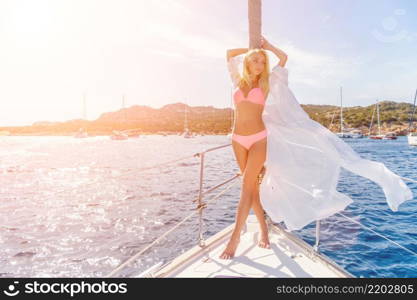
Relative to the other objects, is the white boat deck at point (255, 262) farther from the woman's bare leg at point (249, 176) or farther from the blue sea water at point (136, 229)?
the blue sea water at point (136, 229)

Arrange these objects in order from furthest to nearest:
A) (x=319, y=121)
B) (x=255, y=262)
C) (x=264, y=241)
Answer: (x=319, y=121) → (x=264, y=241) → (x=255, y=262)

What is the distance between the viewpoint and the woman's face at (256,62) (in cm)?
300

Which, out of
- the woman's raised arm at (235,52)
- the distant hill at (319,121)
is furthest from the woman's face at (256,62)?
the distant hill at (319,121)

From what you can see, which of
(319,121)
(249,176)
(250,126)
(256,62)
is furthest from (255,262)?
(319,121)

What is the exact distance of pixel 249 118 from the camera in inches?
118

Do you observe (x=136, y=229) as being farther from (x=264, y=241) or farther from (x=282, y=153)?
(x=282, y=153)

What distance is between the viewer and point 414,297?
2076 mm

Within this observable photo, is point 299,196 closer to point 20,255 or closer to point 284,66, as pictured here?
point 284,66

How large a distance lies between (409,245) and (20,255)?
8.14 m

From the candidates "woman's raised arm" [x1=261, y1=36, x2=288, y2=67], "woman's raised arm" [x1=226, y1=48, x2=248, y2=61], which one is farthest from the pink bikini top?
A: "woman's raised arm" [x1=226, y1=48, x2=248, y2=61]

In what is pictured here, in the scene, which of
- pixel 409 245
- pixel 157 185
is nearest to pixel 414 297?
pixel 409 245

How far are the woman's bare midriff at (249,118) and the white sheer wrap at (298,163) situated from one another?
17 cm

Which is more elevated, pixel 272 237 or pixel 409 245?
pixel 272 237

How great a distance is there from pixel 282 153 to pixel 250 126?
1.42 ft
